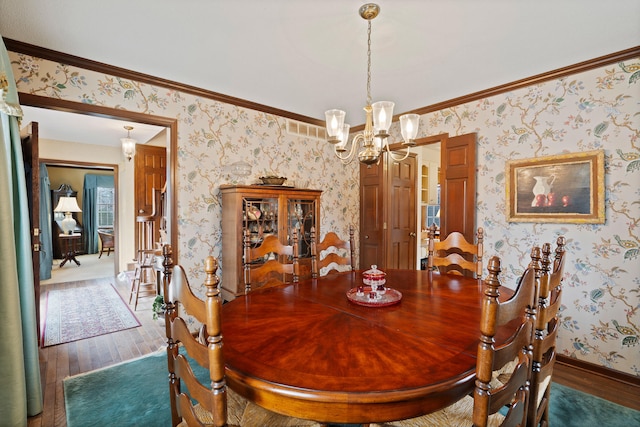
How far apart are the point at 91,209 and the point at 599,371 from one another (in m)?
10.3

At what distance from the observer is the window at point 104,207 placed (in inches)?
327

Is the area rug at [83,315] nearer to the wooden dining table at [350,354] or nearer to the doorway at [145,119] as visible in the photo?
the doorway at [145,119]

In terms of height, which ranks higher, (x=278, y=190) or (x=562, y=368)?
(x=278, y=190)

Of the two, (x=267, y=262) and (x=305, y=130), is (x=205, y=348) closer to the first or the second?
(x=267, y=262)

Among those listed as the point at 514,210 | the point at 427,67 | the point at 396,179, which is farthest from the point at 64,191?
the point at 514,210

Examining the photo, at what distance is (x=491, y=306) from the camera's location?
752mm

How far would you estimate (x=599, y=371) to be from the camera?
7.70 ft

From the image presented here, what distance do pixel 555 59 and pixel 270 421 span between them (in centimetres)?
308

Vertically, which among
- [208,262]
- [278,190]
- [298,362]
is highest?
[278,190]

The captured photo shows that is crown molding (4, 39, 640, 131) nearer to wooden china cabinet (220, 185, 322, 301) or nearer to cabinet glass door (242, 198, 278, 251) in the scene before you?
wooden china cabinet (220, 185, 322, 301)

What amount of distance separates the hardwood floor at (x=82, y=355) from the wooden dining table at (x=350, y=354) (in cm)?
156

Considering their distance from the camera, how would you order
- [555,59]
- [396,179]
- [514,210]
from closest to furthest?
[555,59], [514,210], [396,179]

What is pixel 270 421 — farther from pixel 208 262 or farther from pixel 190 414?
pixel 208 262

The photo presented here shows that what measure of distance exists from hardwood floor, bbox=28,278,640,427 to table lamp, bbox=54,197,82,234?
5.88m
